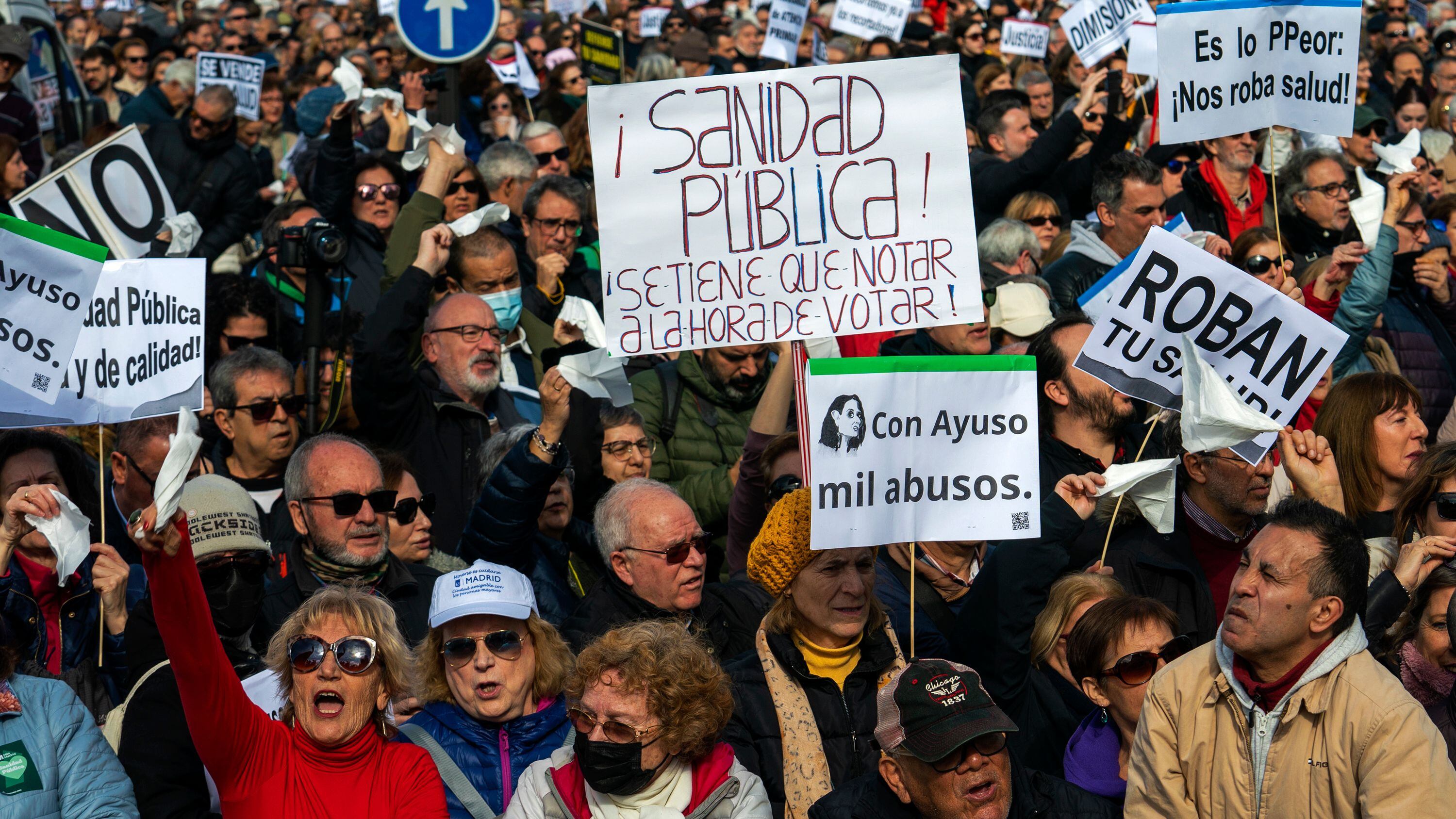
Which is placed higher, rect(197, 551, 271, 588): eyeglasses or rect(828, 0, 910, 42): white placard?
rect(828, 0, 910, 42): white placard

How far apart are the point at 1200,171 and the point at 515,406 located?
444 centimetres

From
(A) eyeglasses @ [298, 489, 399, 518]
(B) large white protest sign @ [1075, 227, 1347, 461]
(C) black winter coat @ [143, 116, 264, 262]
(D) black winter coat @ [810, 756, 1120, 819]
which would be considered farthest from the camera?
(C) black winter coat @ [143, 116, 264, 262]

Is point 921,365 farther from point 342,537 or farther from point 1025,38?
point 1025,38

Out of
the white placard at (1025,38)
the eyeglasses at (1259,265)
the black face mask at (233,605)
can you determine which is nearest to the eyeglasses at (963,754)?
the black face mask at (233,605)

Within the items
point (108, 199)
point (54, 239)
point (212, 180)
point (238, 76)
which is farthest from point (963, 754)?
point (238, 76)

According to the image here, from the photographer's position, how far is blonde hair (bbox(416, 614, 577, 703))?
4730mm

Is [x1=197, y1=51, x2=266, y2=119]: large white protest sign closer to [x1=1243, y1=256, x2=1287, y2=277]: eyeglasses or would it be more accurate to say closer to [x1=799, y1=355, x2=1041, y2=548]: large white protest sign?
[x1=1243, y1=256, x2=1287, y2=277]: eyeglasses

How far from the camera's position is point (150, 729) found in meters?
4.42

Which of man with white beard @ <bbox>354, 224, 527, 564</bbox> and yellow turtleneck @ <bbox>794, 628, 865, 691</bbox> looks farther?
man with white beard @ <bbox>354, 224, 527, 564</bbox>

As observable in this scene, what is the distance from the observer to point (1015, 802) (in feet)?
13.4

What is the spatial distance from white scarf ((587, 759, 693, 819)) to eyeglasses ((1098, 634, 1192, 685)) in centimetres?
126

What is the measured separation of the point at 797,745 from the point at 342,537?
1.83 m

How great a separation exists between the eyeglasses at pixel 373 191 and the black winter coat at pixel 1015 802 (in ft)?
17.4

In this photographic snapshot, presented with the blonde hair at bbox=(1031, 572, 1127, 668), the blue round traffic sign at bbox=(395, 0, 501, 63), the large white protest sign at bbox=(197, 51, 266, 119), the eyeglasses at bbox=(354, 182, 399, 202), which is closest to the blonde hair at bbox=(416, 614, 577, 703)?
the blonde hair at bbox=(1031, 572, 1127, 668)
